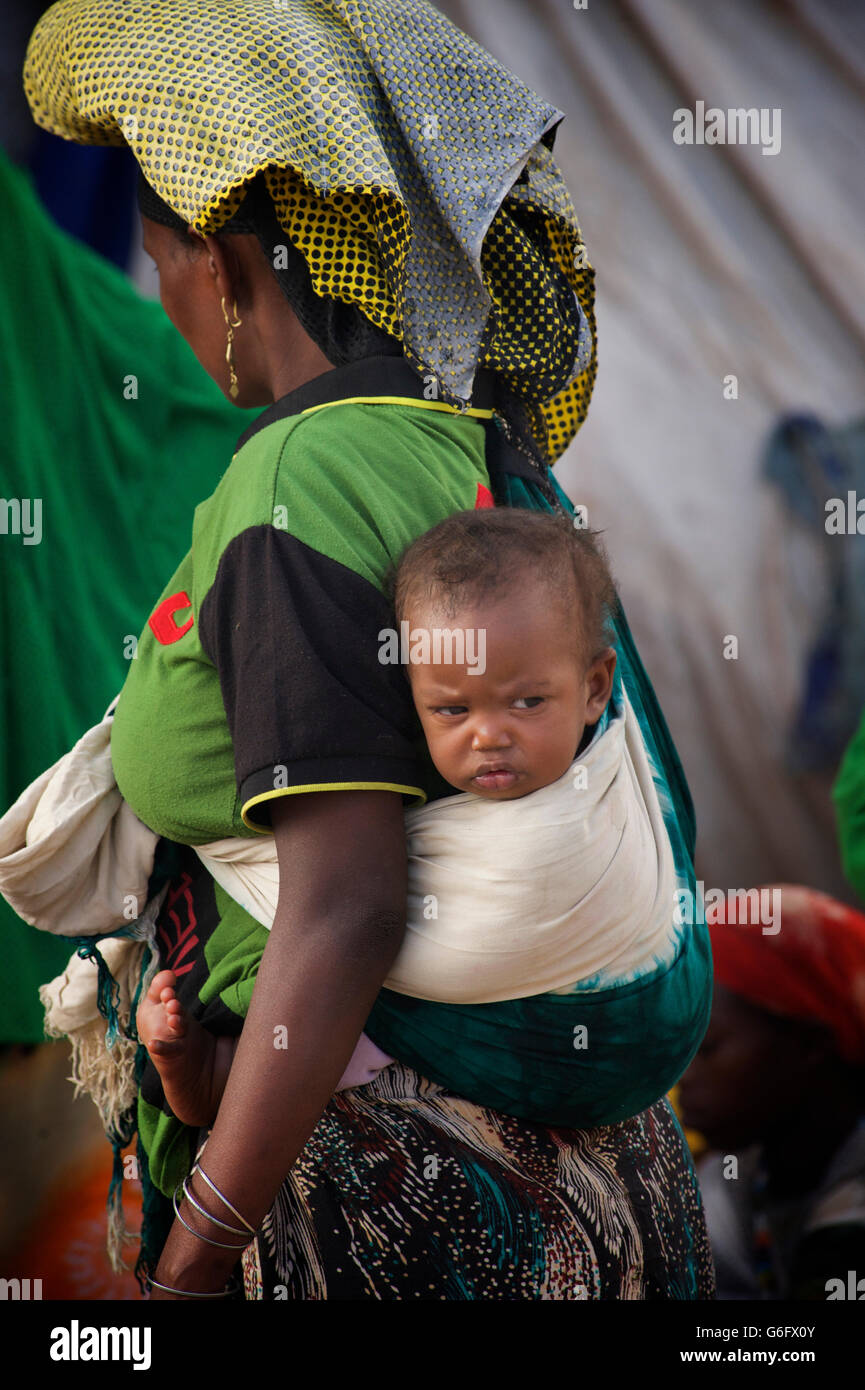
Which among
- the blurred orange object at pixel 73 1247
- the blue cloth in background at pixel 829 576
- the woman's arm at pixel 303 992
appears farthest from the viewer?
the blue cloth in background at pixel 829 576

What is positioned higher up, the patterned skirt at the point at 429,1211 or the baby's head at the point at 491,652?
the baby's head at the point at 491,652

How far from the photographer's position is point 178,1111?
115 cm

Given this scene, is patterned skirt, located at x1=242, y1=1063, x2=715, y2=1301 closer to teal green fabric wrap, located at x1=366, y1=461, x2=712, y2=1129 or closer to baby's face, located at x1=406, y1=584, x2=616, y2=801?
teal green fabric wrap, located at x1=366, y1=461, x2=712, y2=1129

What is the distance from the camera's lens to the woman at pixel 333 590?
40.6 inches

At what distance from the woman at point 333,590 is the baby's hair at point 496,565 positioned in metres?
0.04

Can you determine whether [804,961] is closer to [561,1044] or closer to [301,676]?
[561,1044]

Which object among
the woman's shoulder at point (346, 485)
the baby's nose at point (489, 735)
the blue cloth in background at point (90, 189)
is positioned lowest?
the baby's nose at point (489, 735)

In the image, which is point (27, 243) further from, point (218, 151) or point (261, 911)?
point (261, 911)

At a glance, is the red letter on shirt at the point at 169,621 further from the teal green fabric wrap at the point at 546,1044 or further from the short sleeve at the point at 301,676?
the teal green fabric wrap at the point at 546,1044

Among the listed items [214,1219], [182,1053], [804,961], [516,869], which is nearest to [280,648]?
[516,869]

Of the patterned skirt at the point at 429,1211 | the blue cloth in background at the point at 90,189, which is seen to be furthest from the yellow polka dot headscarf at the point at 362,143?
the blue cloth in background at the point at 90,189

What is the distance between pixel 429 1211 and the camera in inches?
45.5

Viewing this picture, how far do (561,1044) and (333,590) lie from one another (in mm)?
481

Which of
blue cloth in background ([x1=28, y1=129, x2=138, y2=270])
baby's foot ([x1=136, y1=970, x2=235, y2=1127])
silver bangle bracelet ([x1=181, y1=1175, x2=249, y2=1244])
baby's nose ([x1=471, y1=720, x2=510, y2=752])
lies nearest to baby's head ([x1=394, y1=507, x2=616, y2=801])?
baby's nose ([x1=471, y1=720, x2=510, y2=752])
